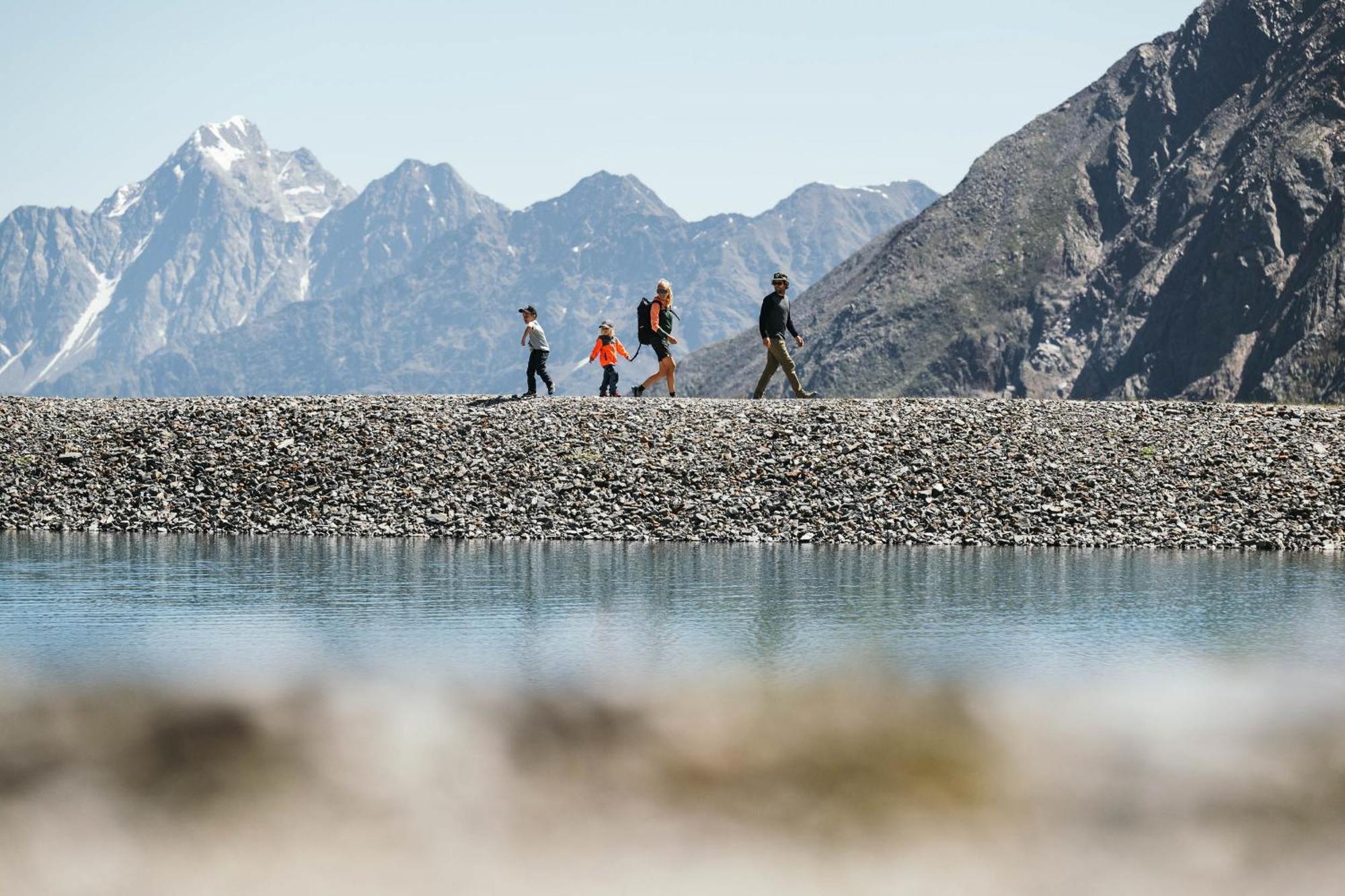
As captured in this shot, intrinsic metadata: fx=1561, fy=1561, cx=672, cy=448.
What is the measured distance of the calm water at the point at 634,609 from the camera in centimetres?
2048

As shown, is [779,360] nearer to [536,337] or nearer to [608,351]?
[608,351]

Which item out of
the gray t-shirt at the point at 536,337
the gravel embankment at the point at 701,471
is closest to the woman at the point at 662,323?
the gravel embankment at the point at 701,471

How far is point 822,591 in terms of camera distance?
1069 inches

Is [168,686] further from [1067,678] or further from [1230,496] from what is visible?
[1230,496]

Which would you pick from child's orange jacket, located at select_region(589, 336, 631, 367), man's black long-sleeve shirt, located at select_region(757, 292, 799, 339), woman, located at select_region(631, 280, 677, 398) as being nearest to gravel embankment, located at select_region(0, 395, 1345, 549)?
child's orange jacket, located at select_region(589, 336, 631, 367)

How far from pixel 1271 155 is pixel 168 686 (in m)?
156

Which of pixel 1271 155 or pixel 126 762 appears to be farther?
pixel 1271 155

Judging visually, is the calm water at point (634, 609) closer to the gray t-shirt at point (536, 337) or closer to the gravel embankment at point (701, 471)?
the gravel embankment at point (701, 471)

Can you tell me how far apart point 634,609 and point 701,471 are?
43.7ft

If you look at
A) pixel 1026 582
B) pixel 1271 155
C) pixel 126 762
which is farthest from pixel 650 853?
pixel 1271 155

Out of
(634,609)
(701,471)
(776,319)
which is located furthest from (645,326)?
(634,609)

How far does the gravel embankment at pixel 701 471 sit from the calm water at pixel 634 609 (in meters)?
1.99

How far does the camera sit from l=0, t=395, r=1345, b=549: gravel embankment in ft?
119

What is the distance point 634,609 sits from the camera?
2486 cm
